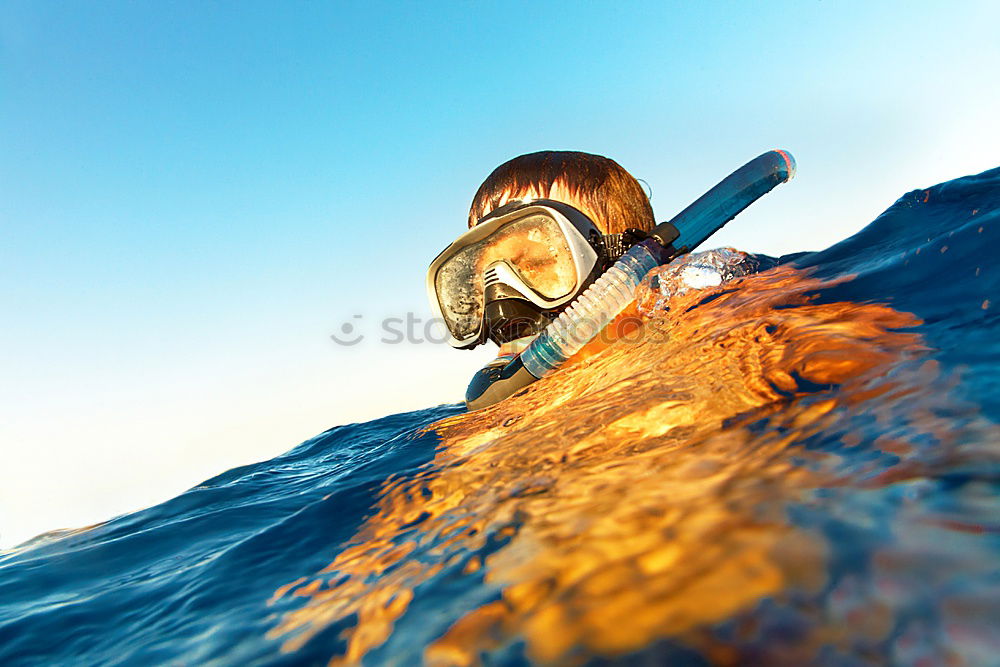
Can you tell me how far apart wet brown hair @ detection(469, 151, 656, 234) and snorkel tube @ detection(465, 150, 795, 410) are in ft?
1.65

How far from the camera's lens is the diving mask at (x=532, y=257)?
102 inches

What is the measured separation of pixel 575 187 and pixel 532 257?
21.5 inches

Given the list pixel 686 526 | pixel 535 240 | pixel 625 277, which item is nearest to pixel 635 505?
pixel 686 526

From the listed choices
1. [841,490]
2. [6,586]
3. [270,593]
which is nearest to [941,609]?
[841,490]

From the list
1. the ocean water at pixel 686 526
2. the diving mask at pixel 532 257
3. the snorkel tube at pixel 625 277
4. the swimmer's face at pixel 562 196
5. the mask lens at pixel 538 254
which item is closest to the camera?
the ocean water at pixel 686 526

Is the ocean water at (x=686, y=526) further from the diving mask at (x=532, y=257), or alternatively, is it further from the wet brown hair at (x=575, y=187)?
the wet brown hair at (x=575, y=187)

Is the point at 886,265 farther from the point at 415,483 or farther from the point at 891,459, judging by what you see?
the point at 415,483

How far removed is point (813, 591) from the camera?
0.51 meters

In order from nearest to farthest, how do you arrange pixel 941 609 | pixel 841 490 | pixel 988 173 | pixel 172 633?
1. pixel 941 609
2. pixel 841 490
3. pixel 172 633
4. pixel 988 173

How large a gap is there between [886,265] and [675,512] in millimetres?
1647

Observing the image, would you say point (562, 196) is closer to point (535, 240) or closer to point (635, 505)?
point (535, 240)

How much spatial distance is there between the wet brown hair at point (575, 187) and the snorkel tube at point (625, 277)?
1.65ft

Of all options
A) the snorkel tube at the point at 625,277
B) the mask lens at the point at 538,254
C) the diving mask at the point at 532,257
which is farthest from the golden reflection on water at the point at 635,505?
the mask lens at the point at 538,254

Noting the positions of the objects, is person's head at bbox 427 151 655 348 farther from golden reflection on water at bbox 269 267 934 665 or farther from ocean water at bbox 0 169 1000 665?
golden reflection on water at bbox 269 267 934 665
